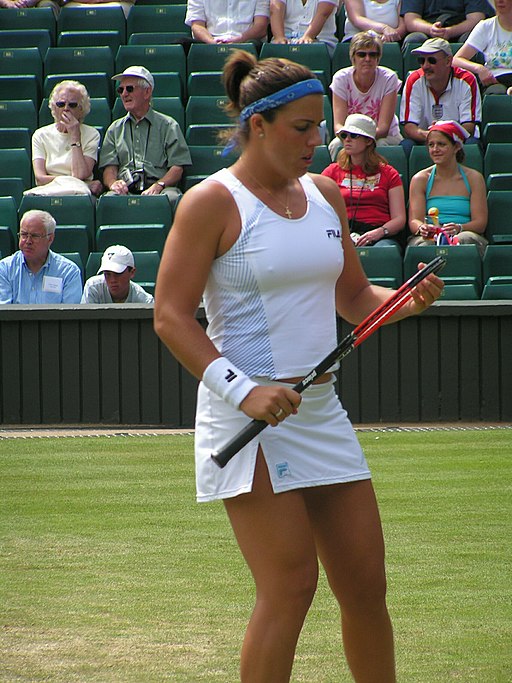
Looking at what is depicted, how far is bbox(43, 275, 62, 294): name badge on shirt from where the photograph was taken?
9.74 m

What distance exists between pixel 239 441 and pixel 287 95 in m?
0.86

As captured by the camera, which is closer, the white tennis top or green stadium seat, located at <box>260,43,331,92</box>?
the white tennis top

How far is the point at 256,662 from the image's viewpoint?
2.78 m

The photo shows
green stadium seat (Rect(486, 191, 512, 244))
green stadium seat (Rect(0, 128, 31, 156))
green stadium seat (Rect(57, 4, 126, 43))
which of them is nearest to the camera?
green stadium seat (Rect(486, 191, 512, 244))

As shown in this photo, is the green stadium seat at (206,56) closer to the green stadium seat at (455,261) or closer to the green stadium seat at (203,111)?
the green stadium seat at (203,111)

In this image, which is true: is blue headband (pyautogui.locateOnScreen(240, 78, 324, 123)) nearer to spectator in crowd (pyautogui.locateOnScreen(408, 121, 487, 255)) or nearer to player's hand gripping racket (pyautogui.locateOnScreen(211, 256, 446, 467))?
player's hand gripping racket (pyautogui.locateOnScreen(211, 256, 446, 467))

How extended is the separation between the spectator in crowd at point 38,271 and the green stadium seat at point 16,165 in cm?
191

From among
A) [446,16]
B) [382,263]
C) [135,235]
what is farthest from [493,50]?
[135,235]

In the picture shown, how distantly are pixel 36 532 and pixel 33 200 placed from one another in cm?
562

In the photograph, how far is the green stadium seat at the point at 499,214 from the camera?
1041cm

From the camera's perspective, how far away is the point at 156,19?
13750mm

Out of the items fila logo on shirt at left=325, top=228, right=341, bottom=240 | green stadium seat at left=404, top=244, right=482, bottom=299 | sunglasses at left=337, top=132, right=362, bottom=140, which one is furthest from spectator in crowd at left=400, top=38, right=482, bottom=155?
fila logo on shirt at left=325, top=228, right=341, bottom=240

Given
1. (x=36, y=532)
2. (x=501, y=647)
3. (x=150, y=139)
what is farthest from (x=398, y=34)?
(x=501, y=647)

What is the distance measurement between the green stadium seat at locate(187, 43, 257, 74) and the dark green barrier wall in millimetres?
4265
